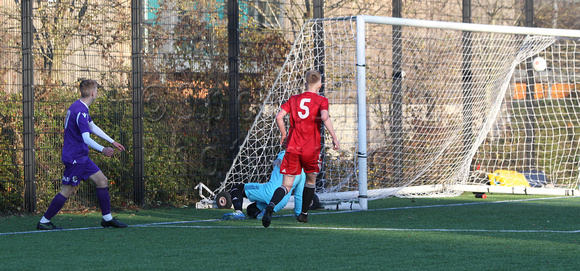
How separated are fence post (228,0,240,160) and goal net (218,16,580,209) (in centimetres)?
43

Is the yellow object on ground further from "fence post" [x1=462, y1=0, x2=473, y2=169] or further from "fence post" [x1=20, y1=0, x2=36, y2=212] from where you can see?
"fence post" [x1=20, y1=0, x2=36, y2=212]

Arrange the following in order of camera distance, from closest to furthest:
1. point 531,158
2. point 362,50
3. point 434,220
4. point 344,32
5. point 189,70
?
point 434,220, point 362,50, point 344,32, point 189,70, point 531,158

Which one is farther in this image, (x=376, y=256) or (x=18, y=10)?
(x=18, y=10)

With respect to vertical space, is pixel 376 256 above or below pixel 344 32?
below

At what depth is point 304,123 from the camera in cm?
672

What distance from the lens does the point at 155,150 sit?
9.62 m

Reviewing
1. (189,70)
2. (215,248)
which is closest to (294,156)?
(215,248)

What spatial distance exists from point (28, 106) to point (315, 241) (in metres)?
5.13

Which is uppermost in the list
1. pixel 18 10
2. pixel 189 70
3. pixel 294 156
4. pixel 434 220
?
pixel 18 10

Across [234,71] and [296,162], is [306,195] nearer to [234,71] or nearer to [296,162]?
[296,162]

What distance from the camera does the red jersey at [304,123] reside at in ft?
22.0

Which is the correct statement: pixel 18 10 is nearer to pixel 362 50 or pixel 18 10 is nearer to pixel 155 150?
pixel 155 150

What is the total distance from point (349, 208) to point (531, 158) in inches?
197

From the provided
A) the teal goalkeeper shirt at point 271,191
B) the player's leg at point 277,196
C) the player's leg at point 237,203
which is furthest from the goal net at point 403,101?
the player's leg at point 277,196
